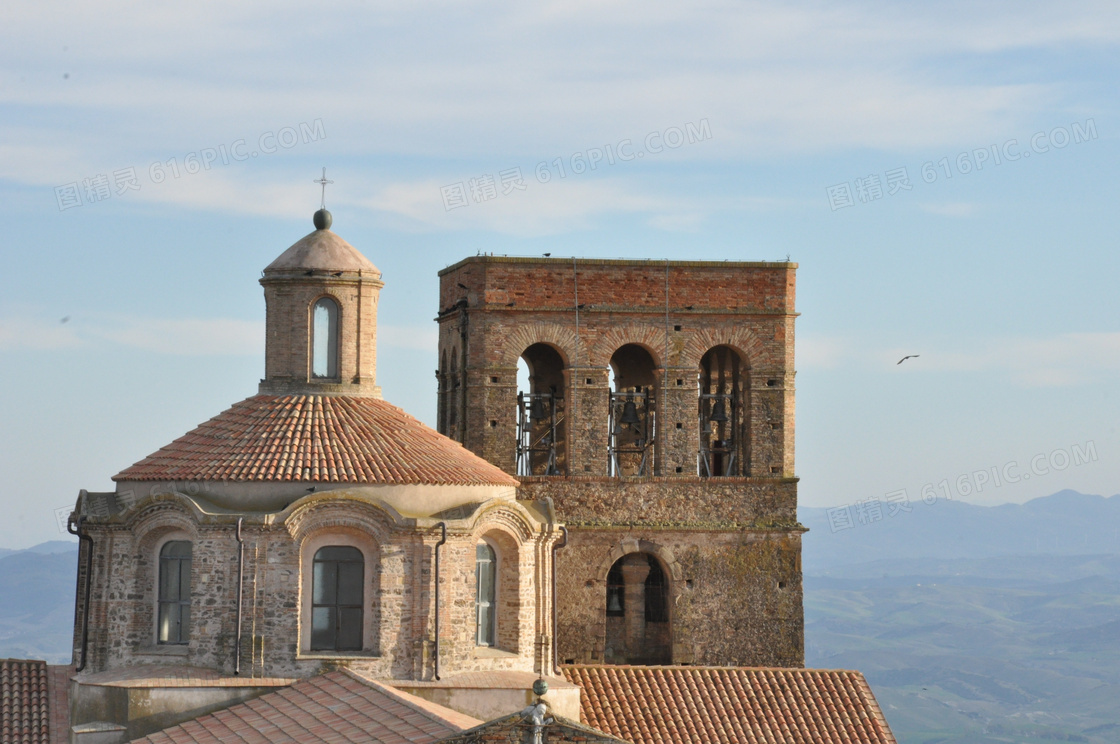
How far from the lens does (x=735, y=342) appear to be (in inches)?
1286

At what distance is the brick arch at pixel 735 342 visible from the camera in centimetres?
3253

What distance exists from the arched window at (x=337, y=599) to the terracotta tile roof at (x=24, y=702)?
185 inches

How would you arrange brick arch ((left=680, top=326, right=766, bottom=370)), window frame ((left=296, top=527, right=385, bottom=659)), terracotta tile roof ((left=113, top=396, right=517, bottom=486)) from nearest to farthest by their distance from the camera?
window frame ((left=296, top=527, right=385, bottom=659)) → terracotta tile roof ((left=113, top=396, right=517, bottom=486)) → brick arch ((left=680, top=326, right=766, bottom=370))

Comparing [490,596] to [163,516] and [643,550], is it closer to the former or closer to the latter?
[163,516]

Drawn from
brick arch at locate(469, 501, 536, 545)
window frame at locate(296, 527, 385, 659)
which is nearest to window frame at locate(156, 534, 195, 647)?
window frame at locate(296, 527, 385, 659)

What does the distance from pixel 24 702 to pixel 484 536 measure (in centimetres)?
793

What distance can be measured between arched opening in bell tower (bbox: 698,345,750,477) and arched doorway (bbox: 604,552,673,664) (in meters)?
2.34

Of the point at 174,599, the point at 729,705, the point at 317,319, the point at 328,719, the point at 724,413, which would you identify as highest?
the point at 317,319

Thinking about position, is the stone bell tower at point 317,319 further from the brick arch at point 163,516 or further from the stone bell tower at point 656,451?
the stone bell tower at point 656,451

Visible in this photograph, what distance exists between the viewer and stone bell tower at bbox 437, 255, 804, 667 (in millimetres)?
31797

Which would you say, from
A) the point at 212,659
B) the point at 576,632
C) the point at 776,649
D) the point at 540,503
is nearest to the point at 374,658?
the point at 212,659

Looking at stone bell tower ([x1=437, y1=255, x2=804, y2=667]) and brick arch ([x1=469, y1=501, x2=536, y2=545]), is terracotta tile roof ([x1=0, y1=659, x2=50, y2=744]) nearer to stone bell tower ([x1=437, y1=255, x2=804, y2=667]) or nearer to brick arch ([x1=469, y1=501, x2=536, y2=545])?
brick arch ([x1=469, y1=501, x2=536, y2=545])

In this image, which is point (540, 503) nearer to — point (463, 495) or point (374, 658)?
point (463, 495)

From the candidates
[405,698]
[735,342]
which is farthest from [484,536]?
[735,342]
